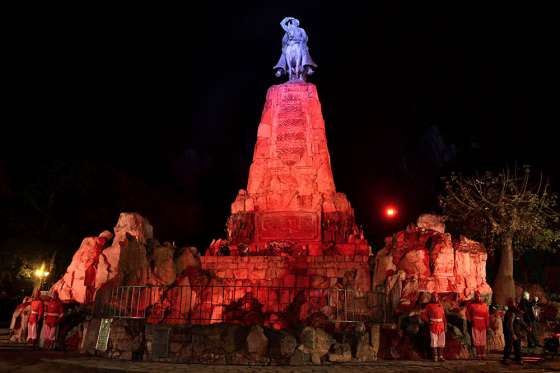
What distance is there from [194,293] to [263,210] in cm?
789

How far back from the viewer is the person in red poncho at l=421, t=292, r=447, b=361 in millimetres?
11545

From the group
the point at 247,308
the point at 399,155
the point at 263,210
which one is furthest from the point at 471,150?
the point at 247,308

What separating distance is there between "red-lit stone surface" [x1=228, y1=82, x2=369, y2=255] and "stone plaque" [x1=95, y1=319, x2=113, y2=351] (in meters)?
11.2

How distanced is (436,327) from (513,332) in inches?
66.4

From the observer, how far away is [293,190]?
2489 cm

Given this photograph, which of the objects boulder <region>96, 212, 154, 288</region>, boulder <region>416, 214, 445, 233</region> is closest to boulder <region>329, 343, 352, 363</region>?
boulder <region>96, 212, 154, 288</region>

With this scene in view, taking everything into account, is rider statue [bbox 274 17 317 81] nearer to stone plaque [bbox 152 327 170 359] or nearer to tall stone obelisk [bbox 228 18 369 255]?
tall stone obelisk [bbox 228 18 369 255]

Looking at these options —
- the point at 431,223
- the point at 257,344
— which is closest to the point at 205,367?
the point at 257,344

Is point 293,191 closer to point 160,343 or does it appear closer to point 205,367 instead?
point 160,343

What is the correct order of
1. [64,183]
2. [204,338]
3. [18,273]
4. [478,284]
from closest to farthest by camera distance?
[204,338]
[478,284]
[18,273]
[64,183]

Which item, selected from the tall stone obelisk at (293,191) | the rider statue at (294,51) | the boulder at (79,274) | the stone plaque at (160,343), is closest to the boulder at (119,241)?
the boulder at (79,274)

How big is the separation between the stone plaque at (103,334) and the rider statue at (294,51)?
64.0 ft

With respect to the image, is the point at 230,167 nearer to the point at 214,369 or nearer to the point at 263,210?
the point at 263,210

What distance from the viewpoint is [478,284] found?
60.1ft
